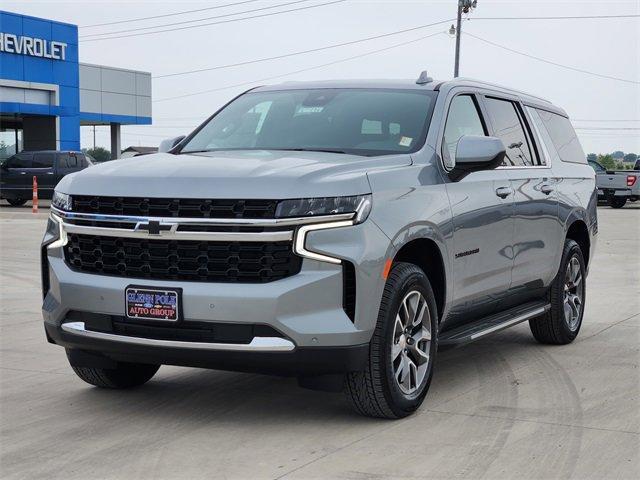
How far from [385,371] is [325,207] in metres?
0.94

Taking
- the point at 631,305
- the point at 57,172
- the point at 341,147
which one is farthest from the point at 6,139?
the point at 341,147

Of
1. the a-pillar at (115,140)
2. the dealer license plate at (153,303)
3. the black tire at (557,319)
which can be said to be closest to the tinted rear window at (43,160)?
the a-pillar at (115,140)

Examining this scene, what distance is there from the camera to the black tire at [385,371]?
5379 mm

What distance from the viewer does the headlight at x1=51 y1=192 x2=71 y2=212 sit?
18.6 ft

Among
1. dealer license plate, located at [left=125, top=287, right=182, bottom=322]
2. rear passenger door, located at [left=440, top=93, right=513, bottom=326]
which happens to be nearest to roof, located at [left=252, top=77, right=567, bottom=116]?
rear passenger door, located at [left=440, top=93, right=513, bottom=326]

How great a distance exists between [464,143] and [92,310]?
243cm

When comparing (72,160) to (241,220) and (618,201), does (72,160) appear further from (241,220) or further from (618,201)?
(241,220)

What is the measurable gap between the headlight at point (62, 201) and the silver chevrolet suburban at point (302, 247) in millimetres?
15

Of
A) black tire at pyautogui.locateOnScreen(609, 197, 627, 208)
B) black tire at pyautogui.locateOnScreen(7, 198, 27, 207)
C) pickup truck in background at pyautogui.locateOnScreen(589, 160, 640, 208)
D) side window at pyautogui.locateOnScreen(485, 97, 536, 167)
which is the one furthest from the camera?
black tire at pyautogui.locateOnScreen(609, 197, 627, 208)

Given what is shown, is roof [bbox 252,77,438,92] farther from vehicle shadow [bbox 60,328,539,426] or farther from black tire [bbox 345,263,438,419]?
vehicle shadow [bbox 60,328,539,426]

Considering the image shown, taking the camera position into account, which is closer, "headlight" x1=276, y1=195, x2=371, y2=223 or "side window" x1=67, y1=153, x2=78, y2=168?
"headlight" x1=276, y1=195, x2=371, y2=223

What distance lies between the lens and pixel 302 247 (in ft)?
16.7

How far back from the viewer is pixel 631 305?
10.8 metres

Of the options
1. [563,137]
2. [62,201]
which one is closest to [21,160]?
[563,137]
